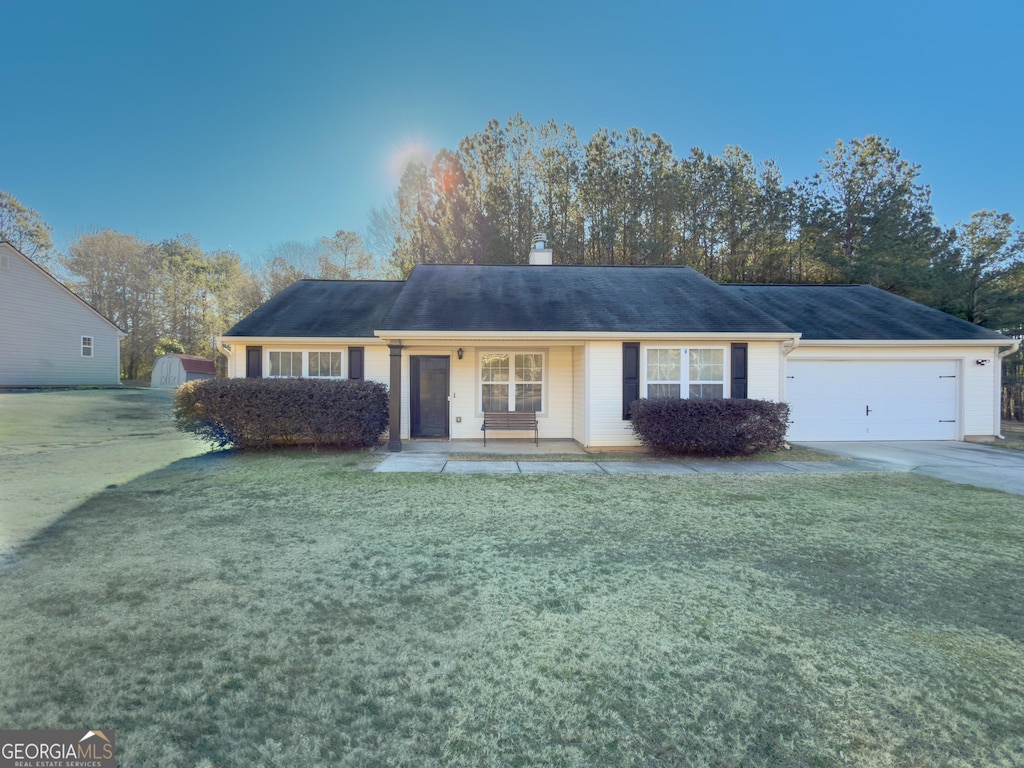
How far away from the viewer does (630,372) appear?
9.86 metres

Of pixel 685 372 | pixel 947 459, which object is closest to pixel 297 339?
pixel 685 372

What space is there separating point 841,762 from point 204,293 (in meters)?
44.1

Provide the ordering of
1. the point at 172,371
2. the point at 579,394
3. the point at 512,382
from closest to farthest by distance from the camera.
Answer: the point at 579,394, the point at 512,382, the point at 172,371

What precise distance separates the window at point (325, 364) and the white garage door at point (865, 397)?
439 inches

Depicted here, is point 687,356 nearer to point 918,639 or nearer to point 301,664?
point 918,639

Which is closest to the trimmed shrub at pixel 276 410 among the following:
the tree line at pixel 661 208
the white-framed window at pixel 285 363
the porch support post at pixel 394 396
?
the porch support post at pixel 394 396

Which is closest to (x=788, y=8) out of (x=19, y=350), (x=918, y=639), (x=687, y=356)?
(x=687, y=356)

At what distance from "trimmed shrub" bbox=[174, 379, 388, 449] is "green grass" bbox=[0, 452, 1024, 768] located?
157 inches

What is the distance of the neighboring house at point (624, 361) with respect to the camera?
9938mm

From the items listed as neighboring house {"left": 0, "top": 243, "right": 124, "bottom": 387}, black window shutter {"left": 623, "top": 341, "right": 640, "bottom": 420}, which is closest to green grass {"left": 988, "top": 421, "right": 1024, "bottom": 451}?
black window shutter {"left": 623, "top": 341, "right": 640, "bottom": 420}

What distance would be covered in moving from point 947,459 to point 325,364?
1356 cm

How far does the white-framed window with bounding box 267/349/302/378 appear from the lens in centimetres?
1105

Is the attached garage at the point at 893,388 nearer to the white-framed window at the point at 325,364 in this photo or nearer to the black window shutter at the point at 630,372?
the black window shutter at the point at 630,372

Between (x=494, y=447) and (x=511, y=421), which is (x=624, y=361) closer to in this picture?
(x=511, y=421)
